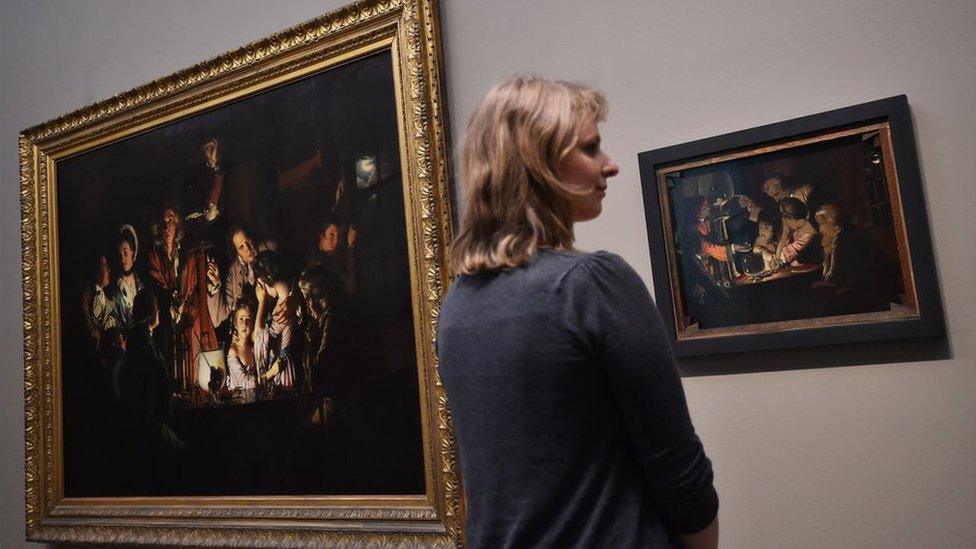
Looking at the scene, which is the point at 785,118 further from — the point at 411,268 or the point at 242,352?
the point at 242,352

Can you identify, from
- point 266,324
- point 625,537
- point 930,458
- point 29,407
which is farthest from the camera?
point 29,407

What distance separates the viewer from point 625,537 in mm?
1548

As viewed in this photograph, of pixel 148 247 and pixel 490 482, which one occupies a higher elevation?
pixel 148 247

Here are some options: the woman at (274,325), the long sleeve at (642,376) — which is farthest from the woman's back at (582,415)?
the woman at (274,325)

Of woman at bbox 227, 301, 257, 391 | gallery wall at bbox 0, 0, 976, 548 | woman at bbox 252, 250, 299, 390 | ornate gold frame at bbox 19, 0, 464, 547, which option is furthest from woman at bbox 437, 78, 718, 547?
woman at bbox 227, 301, 257, 391

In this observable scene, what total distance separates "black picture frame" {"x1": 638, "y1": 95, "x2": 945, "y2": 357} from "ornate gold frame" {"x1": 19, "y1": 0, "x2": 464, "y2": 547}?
2.81 ft

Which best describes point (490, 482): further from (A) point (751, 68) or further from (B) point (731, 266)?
(A) point (751, 68)

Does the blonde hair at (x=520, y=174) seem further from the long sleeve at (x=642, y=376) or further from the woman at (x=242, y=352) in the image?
the woman at (x=242, y=352)

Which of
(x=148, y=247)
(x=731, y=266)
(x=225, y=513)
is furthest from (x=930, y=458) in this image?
(x=148, y=247)

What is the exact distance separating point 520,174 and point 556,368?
384 mm

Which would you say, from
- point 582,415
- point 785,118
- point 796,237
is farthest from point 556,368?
point 785,118

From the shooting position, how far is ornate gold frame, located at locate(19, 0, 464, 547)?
332cm

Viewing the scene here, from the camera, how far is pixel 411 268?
3.38 meters

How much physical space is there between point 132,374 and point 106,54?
176 cm
